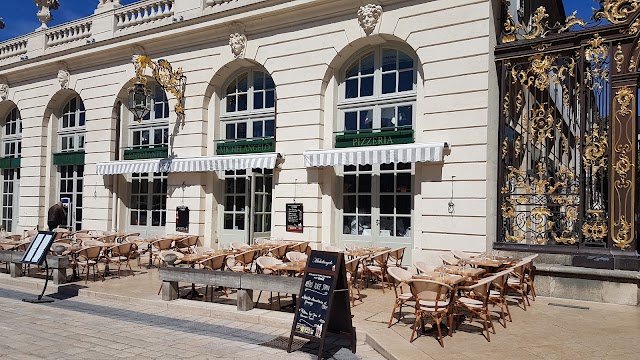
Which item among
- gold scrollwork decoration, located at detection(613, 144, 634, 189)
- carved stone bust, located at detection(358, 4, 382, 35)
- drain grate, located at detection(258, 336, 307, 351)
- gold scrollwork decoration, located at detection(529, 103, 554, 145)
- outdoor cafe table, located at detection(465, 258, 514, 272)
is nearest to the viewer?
drain grate, located at detection(258, 336, 307, 351)

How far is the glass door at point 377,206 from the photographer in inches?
457

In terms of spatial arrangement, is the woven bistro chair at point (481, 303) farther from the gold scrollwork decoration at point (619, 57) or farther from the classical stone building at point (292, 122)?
the gold scrollwork decoration at point (619, 57)

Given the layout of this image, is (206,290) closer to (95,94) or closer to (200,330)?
(200,330)

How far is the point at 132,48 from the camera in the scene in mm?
16125

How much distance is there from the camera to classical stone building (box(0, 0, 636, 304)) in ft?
34.5

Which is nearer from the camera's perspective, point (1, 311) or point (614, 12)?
point (1, 311)

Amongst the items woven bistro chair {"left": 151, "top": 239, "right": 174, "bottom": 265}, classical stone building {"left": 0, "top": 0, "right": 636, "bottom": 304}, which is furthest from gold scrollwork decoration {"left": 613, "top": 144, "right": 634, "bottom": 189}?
woven bistro chair {"left": 151, "top": 239, "right": 174, "bottom": 265}

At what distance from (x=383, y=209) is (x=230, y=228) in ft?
16.1

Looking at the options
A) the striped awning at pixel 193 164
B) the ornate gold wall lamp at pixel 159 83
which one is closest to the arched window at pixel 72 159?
the striped awning at pixel 193 164

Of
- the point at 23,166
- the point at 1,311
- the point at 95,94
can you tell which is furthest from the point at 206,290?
the point at 23,166

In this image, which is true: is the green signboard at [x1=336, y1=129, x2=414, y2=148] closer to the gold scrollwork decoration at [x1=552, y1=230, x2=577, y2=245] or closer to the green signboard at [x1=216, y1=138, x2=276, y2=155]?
the green signboard at [x1=216, y1=138, x2=276, y2=155]

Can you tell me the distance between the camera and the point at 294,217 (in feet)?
41.4

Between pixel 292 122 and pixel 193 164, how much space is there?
10.8 ft

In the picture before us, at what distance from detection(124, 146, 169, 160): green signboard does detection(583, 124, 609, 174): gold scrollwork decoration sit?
37.2 feet
